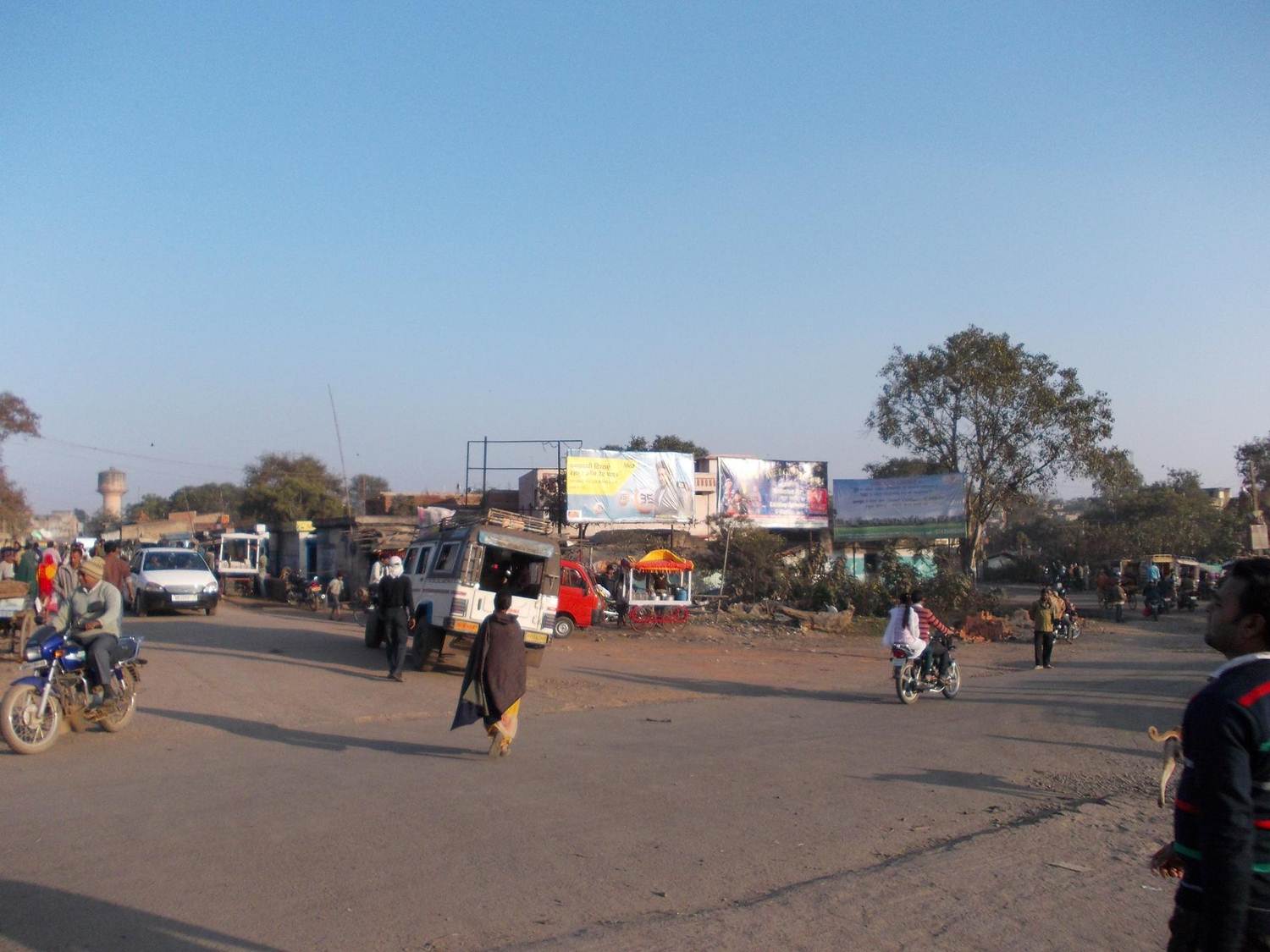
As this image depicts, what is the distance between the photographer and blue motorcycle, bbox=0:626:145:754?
9539mm

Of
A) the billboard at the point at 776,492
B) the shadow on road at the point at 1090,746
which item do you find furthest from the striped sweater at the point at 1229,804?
the billboard at the point at 776,492

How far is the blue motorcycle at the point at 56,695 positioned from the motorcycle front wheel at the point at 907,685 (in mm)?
10368

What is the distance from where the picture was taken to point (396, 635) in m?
16.0

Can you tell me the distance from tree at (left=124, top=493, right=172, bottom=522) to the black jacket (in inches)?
3212

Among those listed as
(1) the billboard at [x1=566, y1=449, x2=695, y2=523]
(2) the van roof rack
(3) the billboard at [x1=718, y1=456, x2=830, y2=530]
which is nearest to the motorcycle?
(2) the van roof rack

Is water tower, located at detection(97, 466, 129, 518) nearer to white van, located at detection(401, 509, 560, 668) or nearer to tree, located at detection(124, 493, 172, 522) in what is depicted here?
tree, located at detection(124, 493, 172, 522)

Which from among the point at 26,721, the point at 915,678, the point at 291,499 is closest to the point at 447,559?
the point at 915,678

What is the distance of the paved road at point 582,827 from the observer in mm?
5406

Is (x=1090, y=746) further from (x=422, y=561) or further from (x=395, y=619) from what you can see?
(x=422, y=561)

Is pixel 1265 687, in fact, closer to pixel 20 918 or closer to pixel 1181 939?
pixel 1181 939

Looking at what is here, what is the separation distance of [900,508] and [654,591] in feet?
47.9

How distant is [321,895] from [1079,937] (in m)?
4.15

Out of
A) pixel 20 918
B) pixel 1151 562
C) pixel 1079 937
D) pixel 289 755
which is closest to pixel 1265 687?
pixel 1079 937

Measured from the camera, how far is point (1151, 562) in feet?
126
